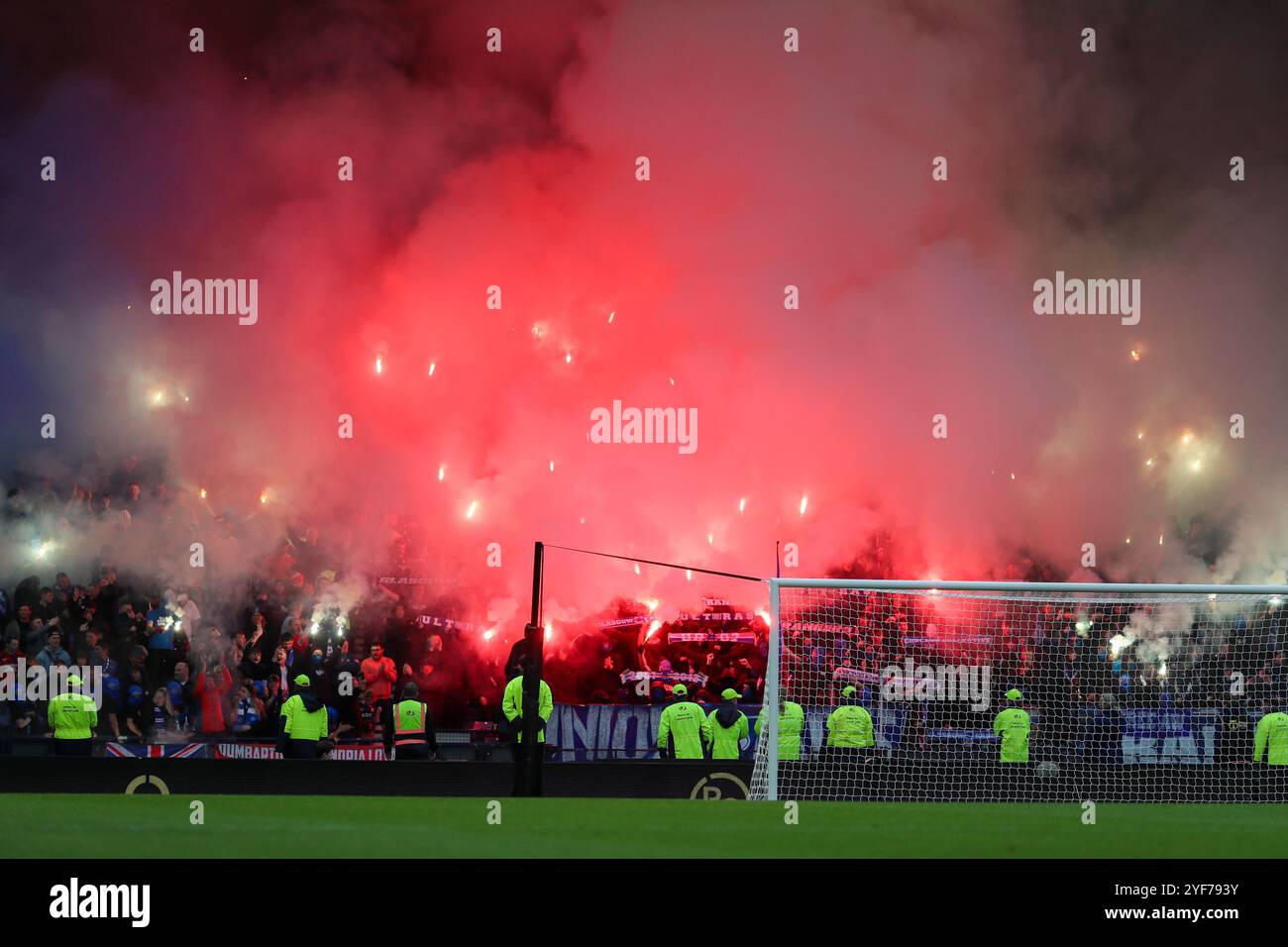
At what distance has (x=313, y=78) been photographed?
1162 inches

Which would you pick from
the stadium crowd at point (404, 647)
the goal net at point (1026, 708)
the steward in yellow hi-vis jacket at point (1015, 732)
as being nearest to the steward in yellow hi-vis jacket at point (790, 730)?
the goal net at point (1026, 708)

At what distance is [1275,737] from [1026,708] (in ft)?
10.9

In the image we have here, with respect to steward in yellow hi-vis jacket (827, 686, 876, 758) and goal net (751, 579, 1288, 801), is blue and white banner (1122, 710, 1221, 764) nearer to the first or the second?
goal net (751, 579, 1288, 801)

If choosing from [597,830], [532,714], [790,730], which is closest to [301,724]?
[532,714]

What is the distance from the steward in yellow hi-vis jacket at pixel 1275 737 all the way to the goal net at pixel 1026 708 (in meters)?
0.03

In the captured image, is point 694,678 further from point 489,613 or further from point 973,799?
point 973,799

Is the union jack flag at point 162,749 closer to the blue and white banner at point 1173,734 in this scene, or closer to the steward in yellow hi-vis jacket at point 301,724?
the steward in yellow hi-vis jacket at point 301,724

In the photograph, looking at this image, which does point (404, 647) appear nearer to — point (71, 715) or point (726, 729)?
point (71, 715)

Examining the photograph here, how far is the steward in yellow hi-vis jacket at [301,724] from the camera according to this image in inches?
577

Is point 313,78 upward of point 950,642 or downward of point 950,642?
upward

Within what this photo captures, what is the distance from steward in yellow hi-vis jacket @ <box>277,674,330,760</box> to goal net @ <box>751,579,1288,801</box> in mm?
4568

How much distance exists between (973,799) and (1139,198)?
19606mm
